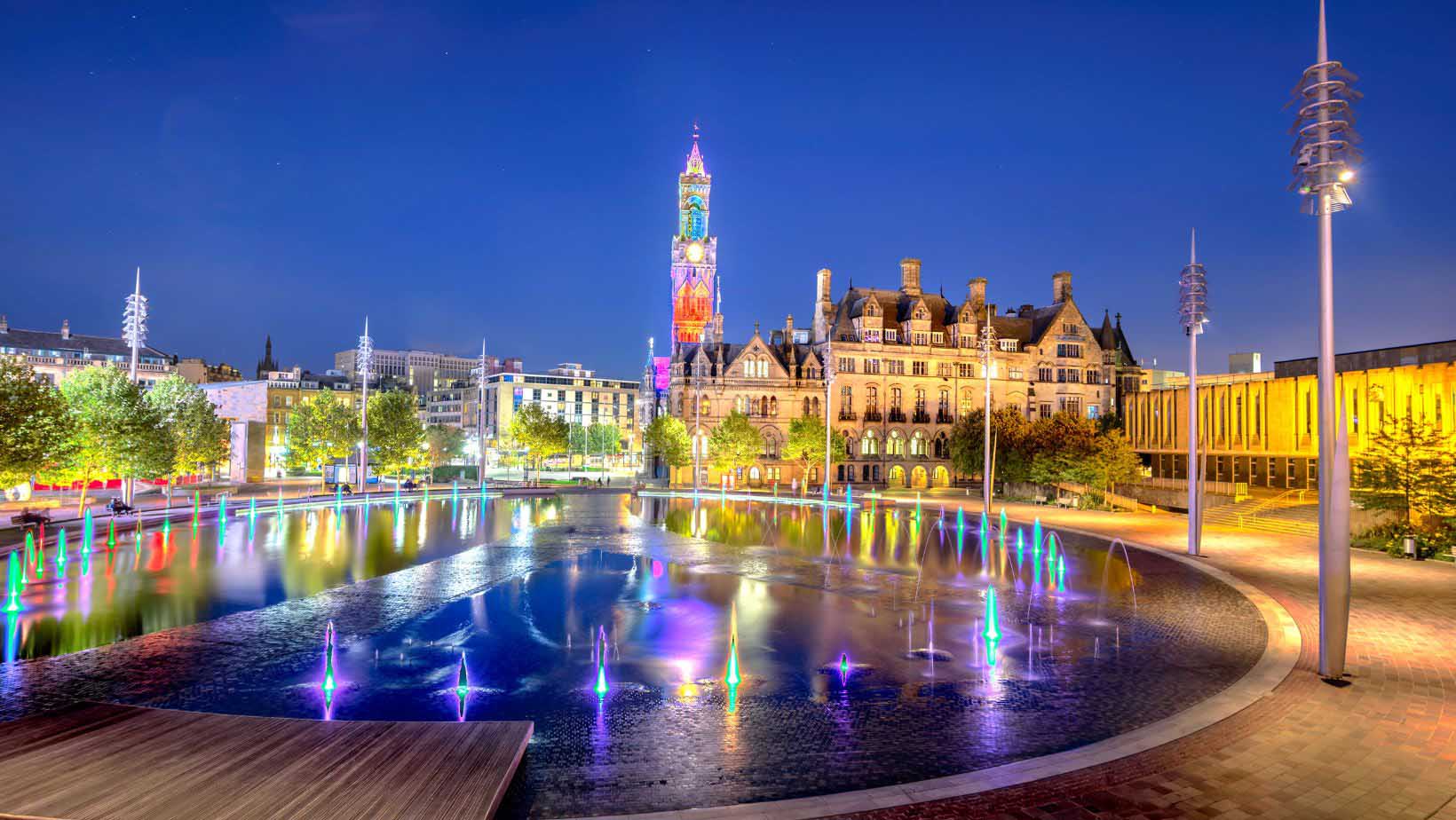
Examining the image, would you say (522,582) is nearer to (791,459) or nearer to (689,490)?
(689,490)

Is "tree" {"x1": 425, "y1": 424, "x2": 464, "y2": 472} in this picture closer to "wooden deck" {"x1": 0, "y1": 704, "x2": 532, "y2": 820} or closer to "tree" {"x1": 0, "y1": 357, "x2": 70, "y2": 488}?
"tree" {"x1": 0, "y1": 357, "x2": 70, "y2": 488}

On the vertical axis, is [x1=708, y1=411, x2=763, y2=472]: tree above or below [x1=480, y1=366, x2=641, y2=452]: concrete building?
below

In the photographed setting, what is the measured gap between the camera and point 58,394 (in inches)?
1549

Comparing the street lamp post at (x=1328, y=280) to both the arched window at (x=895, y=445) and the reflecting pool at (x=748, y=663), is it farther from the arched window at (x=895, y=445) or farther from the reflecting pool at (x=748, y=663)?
the arched window at (x=895, y=445)

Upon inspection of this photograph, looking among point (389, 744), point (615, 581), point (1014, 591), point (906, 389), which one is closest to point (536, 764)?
point (389, 744)

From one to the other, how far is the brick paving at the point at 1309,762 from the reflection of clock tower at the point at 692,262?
95638 mm

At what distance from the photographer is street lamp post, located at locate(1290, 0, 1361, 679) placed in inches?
577

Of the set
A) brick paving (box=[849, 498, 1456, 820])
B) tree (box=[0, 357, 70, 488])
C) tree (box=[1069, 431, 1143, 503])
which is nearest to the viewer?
brick paving (box=[849, 498, 1456, 820])

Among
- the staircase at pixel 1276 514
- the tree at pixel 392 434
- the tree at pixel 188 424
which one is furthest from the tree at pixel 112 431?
the staircase at pixel 1276 514

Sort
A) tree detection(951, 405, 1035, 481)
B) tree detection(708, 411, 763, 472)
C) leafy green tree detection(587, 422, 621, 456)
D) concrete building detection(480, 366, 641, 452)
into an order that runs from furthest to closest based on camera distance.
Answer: concrete building detection(480, 366, 641, 452)
leafy green tree detection(587, 422, 621, 456)
tree detection(708, 411, 763, 472)
tree detection(951, 405, 1035, 481)

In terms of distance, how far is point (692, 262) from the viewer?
113500mm

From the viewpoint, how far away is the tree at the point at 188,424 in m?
54.7

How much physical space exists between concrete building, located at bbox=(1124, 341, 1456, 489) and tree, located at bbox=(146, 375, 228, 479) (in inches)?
2801

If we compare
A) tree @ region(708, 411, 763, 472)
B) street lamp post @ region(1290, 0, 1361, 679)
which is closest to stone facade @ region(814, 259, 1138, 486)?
tree @ region(708, 411, 763, 472)
